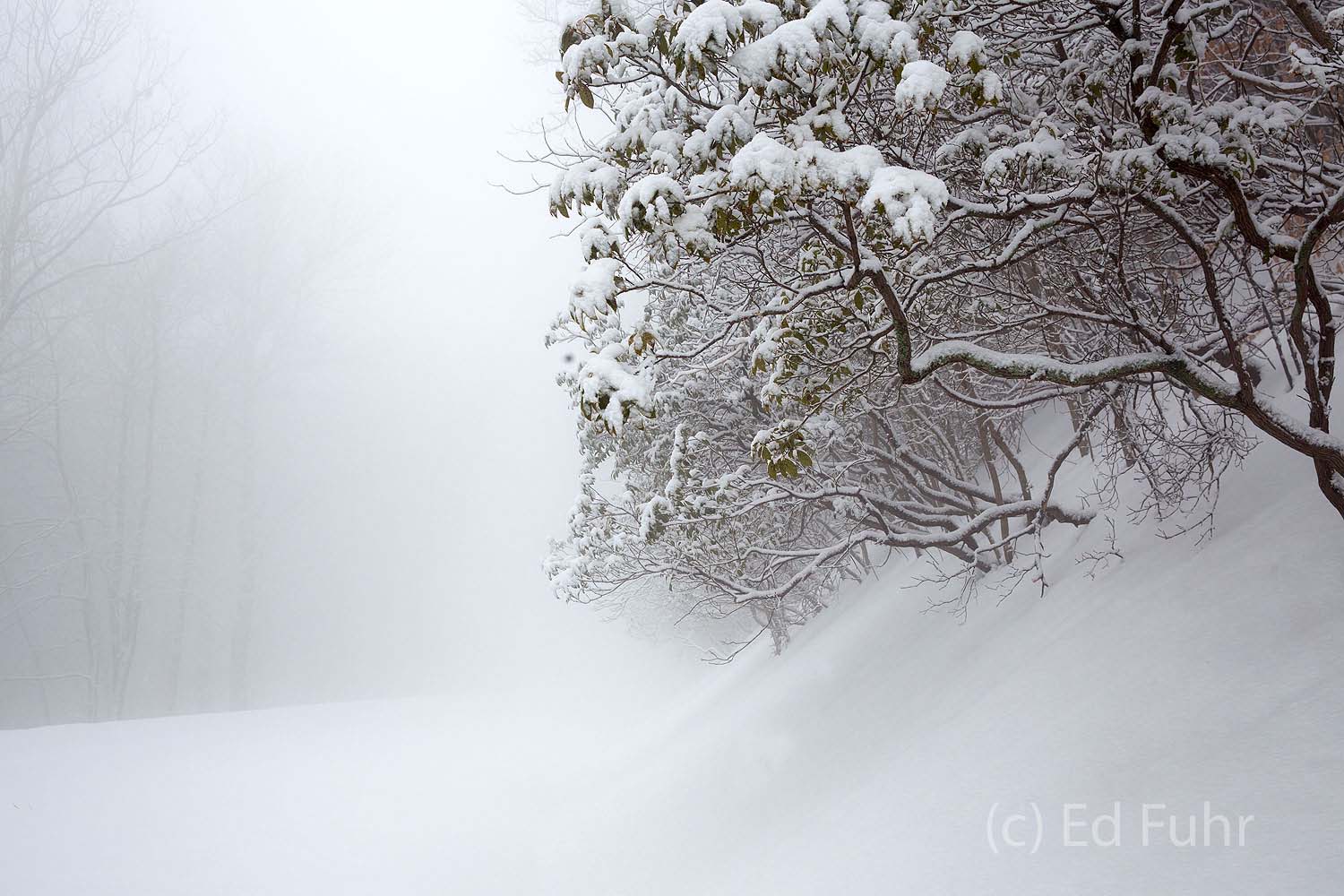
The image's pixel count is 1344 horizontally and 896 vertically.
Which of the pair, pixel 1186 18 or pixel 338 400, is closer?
pixel 1186 18

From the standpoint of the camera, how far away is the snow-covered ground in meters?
3.28

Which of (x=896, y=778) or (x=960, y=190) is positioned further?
(x=960, y=190)

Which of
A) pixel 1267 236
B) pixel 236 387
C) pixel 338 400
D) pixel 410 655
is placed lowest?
pixel 1267 236

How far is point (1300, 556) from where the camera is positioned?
4.14 meters

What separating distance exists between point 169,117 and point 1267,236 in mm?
26599

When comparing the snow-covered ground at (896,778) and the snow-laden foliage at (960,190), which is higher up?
the snow-laden foliage at (960,190)

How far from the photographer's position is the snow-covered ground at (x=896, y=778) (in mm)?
3277

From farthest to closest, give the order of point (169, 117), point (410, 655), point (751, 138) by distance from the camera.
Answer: point (410, 655)
point (169, 117)
point (751, 138)

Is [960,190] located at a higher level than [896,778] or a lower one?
higher

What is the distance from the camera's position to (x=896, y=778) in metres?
5.05

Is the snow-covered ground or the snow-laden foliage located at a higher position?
the snow-laden foliage

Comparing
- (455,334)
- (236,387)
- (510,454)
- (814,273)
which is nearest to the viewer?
(814,273)

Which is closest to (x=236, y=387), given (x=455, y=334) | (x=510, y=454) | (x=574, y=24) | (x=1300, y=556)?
(x=574, y=24)

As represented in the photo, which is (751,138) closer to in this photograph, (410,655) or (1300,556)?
(1300,556)
